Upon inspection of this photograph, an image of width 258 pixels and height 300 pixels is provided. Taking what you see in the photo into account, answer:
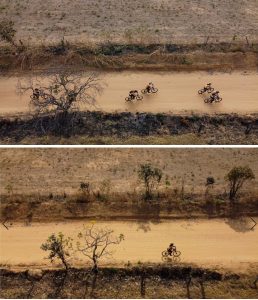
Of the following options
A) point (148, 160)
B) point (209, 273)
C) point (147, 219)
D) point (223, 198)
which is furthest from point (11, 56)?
point (209, 273)

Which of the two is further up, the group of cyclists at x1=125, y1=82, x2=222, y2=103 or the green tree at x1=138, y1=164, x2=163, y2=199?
the group of cyclists at x1=125, y1=82, x2=222, y2=103

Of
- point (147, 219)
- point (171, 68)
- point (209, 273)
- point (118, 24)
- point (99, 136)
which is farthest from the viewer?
point (118, 24)

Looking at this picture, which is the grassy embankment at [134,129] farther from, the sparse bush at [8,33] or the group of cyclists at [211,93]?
the sparse bush at [8,33]

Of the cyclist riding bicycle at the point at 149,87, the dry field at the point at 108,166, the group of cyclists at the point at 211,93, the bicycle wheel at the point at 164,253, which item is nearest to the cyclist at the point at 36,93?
the dry field at the point at 108,166

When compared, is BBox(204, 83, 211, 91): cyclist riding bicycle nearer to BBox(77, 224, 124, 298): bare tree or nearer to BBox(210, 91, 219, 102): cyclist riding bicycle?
BBox(210, 91, 219, 102): cyclist riding bicycle

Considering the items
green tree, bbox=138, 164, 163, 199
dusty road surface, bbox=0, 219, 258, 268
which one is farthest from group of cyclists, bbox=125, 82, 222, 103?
dusty road surface, bbox=0, 219, 258, 268

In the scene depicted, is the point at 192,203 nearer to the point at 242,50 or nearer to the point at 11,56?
the point at 242,50

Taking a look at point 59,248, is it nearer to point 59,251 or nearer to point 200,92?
point 59,251

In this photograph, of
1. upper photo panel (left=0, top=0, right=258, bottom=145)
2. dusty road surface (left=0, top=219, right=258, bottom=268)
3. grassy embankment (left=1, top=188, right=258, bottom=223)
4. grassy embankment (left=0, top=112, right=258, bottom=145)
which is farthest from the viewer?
upper photo panel (left=0, top=0, right=258, bottom=145)
